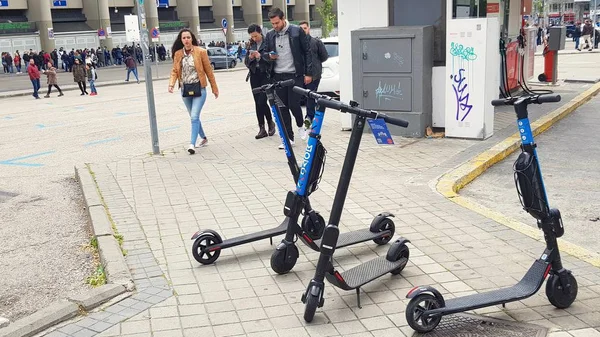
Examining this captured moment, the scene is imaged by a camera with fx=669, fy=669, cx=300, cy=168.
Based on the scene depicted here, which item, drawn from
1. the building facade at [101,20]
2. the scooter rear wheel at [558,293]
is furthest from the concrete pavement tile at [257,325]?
the building facade at [101,20]

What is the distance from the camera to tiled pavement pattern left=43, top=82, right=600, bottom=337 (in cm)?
427

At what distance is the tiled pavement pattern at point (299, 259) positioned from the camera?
4.27m

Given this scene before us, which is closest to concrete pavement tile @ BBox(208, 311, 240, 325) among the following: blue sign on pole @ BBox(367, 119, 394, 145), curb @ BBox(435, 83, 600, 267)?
blue sign on pole @ BBox(367, 119, 394, 145)

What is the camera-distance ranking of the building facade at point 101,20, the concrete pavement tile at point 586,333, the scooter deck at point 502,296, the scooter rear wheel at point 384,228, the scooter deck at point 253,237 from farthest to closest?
the building facade at point 101,20 → the scooter rear wheel at point 384,228 → the scooter deck at point 253,237 → the scooter deck at point 502,296 → the concrete pavement tile at point 586,333

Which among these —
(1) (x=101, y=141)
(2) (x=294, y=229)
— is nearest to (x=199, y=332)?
(2) (x=294, y=229)

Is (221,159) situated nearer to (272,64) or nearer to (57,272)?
(272,64)

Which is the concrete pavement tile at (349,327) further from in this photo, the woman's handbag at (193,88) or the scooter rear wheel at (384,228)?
the woman's handbag at (193,88)

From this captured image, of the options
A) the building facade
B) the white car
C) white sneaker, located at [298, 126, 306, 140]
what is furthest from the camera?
the building facade

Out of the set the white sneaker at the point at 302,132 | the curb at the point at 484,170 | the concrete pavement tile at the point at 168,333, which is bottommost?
the concrete pavement tile at the point at 168,333

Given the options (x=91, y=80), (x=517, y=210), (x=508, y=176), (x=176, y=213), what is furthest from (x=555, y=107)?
(x=91, y=80)

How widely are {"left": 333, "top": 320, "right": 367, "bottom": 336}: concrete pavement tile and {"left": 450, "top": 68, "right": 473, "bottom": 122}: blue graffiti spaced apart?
6007 millimetres

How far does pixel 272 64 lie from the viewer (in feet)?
32.3

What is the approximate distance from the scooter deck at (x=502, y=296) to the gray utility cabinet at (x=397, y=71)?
581 cm

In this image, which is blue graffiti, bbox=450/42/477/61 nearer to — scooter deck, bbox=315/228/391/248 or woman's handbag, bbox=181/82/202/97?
woman's handbag, bbox=181/82/202/97
